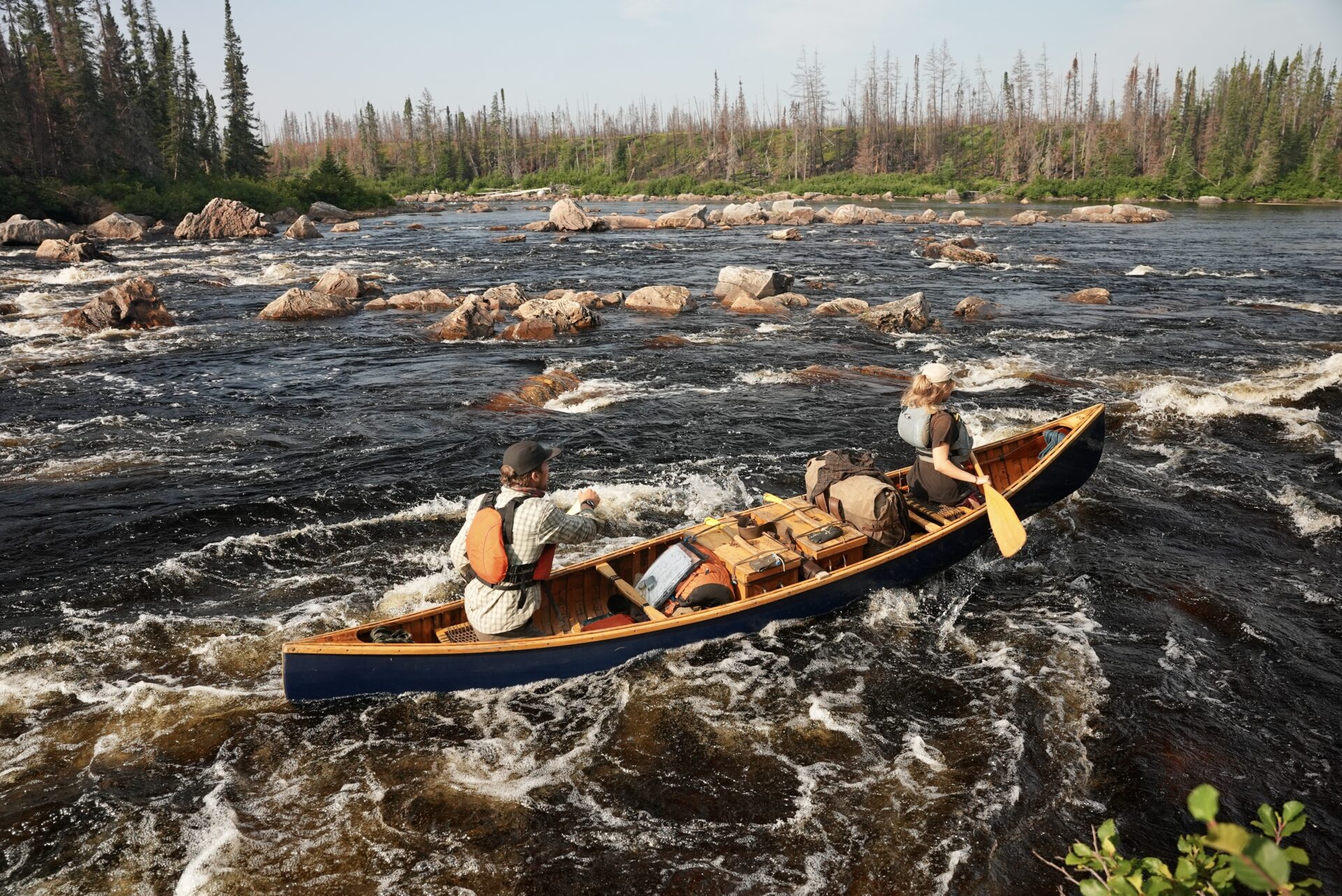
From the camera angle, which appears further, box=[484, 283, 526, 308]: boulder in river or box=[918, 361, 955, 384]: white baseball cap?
box=[484, 283, 526, 308]: boulder in river

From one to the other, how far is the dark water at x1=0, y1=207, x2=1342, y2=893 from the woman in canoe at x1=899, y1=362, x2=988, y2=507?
42.7 inches

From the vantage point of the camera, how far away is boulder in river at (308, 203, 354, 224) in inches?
2105

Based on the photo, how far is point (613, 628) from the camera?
6145mm

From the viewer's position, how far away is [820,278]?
25500 mm

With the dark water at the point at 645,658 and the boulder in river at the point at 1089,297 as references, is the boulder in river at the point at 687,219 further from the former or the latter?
the dark water at the point at 645,658

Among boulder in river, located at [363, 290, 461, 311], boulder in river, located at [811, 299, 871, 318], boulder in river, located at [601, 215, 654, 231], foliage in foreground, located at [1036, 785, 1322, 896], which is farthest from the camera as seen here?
boulder in river, located at [601, 215, 654, 231]

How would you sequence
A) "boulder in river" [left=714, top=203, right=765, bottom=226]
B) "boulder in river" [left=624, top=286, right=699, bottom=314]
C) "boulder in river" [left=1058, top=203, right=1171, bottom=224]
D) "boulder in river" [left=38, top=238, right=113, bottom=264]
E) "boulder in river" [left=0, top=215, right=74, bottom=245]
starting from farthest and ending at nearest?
"boulder in river" [left=714, top=203, right=765, bottom=226]
"boulder in river" [left=1058, top=203, right=1171, bottom=224]
"boulder in river" [left=0, top=215, right=74, bottom=245]
"boulder in river" [left=38, top=238, right=113, bottom=264]
"boulder in river" [left=624, top=286, right=699, bottom=314]

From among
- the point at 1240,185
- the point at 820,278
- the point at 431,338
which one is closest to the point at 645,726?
the point at 431,338

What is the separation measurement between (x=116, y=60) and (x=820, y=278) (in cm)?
6020

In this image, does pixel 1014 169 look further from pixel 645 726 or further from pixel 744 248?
pixel 645 726

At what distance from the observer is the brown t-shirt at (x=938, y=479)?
7359 mm

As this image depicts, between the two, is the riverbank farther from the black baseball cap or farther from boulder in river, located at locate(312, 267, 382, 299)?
the black baseball cap

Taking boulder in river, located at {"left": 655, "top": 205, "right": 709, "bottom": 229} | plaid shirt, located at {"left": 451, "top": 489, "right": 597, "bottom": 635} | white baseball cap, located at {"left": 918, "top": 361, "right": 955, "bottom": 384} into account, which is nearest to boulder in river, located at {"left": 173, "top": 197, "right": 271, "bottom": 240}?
boulder in river, located at {"left": 655, "top": 205, "right": 709, "bottom": 229}

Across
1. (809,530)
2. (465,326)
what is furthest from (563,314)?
(809,530)
